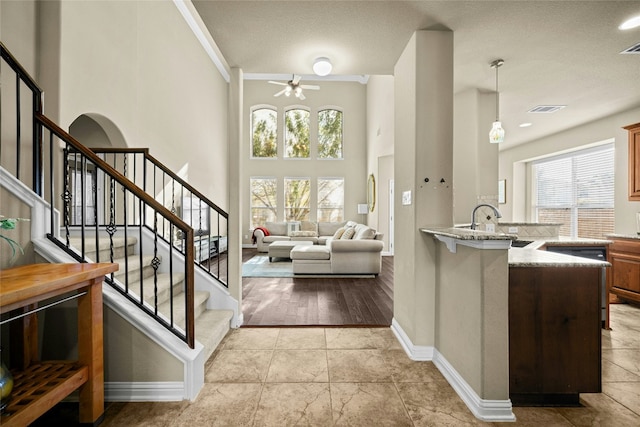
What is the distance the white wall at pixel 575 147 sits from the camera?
14.7ft

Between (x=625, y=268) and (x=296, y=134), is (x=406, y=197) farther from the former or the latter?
(x=296, y=134)

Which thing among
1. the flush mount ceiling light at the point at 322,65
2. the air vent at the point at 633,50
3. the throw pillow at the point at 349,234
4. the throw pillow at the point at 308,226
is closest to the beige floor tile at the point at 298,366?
the flush mount ceiling light at the point at 322,65

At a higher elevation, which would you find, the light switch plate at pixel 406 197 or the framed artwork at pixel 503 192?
the framed artwork at pixel 503 192

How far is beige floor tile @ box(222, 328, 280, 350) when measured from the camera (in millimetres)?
2592

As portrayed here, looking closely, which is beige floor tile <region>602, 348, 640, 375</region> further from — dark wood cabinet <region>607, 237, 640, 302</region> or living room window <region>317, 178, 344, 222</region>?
living room window <region>317, 178, 344, 222</region>

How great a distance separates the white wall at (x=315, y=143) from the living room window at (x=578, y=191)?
15.2 ft

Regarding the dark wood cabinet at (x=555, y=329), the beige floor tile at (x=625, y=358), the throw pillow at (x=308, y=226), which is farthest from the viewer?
the throw pillow at (x=308, y=226)

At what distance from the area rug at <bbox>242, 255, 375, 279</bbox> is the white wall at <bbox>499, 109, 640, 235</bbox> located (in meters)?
3.93

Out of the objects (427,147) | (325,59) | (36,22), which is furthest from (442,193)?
(36,22)

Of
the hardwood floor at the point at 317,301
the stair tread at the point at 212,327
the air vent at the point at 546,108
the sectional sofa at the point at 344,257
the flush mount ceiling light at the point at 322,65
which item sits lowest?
the hardwood floor at the point at 317,301

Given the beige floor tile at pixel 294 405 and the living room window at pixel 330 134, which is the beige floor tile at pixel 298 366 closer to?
the beige floor tile at pixel 294 405

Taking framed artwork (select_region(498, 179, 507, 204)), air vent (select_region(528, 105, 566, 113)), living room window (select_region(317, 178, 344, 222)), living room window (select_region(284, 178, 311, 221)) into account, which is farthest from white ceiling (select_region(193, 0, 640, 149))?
living room window (select_region(284, 178, 311, 221))

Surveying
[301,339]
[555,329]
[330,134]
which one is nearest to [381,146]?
[330,134]

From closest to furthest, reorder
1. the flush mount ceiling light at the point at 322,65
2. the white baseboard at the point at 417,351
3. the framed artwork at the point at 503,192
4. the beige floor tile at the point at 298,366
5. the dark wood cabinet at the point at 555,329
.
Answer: the dark wood cabinet at the point at 555,329 < the beige floor tile at the point at 298,366 < the white baseboard at the point at 417,351 < the flush mount ceiling light at the point at 322,65 < the framed artwork at the point at 503,192
